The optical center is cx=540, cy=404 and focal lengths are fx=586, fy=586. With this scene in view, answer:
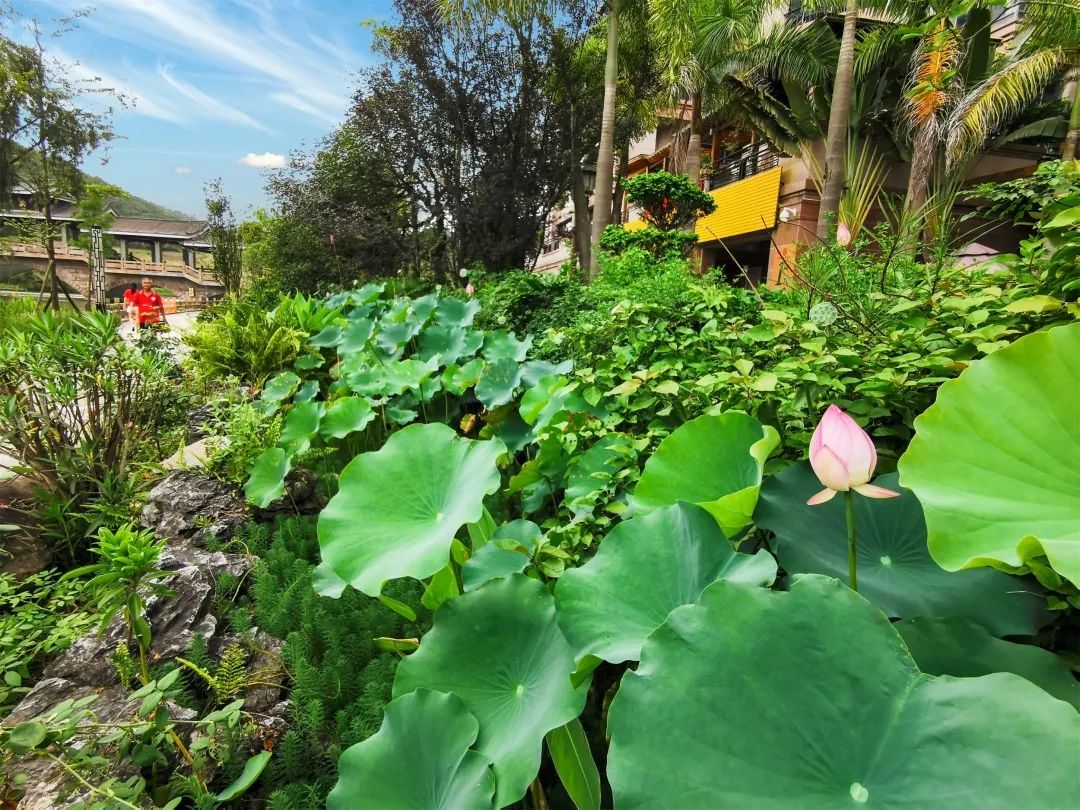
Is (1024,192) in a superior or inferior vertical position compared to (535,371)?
superior

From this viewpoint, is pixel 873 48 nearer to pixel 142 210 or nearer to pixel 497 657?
pixel 497 657

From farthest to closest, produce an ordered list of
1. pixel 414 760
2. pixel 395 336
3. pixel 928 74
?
1. pixel 928 74
2. pixel 395 336
3. pixel 414 760

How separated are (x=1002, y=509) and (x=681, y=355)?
48.2 inches

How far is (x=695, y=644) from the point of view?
0.76 m

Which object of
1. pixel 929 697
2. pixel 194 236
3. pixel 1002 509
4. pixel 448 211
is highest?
pixel 194 236

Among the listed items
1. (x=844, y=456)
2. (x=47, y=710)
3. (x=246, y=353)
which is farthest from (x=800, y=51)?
(x=47, y=710)

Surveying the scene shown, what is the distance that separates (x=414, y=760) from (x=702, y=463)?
794 mm

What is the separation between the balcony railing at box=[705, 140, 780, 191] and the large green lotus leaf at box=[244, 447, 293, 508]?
13.7 meters

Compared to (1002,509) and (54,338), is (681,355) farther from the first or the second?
(54,338)

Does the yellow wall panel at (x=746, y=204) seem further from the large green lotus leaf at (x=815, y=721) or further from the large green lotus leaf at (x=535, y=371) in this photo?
the large green lotus leaf at (x=815, y=721)

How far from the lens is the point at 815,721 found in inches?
27.7

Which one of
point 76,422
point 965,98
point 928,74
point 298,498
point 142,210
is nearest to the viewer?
point 298,498

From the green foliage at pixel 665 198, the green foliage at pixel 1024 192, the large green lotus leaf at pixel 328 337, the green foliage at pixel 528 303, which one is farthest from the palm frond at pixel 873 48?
the large green lotus leaf at pixel 328 337

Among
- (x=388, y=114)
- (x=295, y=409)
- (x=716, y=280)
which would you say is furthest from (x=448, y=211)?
(x=295, y=409)
